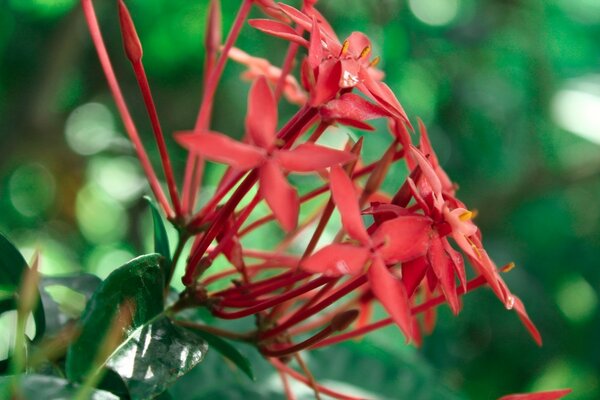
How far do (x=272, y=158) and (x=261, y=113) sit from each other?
0.02m

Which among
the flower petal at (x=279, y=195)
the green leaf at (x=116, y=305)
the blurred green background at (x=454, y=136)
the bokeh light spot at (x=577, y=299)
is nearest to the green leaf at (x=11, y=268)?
the green leaf at (x=116, y=305)

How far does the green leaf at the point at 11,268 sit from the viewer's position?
49 cm

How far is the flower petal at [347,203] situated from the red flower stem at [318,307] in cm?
6

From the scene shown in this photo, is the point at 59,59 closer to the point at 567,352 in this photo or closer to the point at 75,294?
the point at 75,294

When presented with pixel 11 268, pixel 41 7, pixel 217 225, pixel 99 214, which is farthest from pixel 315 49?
pixel 99 214

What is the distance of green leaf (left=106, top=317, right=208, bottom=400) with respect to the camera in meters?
0.46

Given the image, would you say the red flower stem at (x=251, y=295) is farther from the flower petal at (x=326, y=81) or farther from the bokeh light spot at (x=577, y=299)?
the bokeh light spot at (x=577, y=299)

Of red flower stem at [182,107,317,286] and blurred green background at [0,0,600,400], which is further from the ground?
red flower stem at [182,107,317,286]

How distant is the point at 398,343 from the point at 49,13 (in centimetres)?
78

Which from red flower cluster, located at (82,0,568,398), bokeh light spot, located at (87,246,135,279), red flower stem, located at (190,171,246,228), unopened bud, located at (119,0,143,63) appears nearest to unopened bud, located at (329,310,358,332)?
red flower cluster, located at (82,0,568,398)

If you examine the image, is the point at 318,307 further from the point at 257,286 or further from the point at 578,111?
the point at 578,111

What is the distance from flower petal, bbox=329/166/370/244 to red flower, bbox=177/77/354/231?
0.5 inches

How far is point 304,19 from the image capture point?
51cm

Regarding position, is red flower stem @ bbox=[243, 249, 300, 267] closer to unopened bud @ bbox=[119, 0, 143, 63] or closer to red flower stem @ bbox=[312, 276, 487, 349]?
red flower stem @ bbox=[312, 276, 487, 349]
